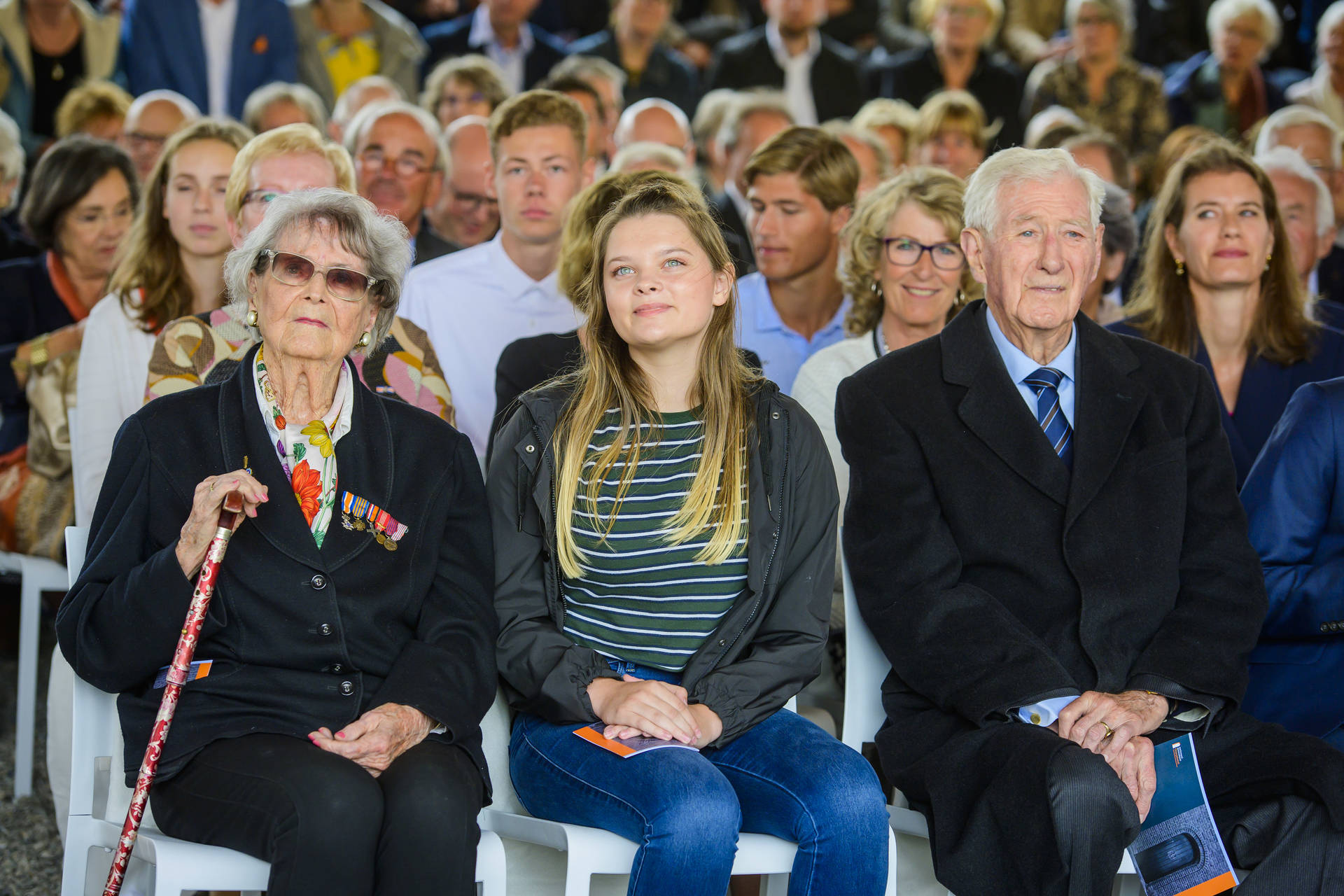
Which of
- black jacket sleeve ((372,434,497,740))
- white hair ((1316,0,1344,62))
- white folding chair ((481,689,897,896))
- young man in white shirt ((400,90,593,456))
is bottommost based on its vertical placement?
white folding chair ((481,689,897,896))

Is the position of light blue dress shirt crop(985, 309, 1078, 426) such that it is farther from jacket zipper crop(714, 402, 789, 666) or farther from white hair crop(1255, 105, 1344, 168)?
white hair crop(1255, 105, 1344, 168)

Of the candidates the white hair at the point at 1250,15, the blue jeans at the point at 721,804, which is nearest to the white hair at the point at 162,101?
the blue jeans at the point at 721,804

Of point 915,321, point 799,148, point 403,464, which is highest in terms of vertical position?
point 799,148

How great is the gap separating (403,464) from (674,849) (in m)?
0.77

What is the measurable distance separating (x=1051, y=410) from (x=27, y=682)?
2.45 metres

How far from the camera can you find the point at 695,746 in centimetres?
234

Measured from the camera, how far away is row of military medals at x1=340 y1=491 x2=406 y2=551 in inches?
91.3

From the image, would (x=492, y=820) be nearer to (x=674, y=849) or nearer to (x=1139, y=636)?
(x=674, y=849)

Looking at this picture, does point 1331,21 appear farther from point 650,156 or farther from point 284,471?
point 284,471

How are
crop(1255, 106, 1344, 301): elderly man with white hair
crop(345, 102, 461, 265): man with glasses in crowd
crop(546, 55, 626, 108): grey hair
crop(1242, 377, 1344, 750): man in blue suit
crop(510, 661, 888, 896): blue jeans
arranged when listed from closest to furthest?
crop(510, 661, 888, 896): blue jeans, crop(1242, 377, 1344, 750): man in blue suit, crop(345, 102, 461, 265): man with glasses in crowd, crop(1255, 106, 1344, 301): elderly man with white hair, crop(546, 55, 626, 108): grey hair

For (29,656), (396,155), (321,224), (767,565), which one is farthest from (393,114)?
(767,565)

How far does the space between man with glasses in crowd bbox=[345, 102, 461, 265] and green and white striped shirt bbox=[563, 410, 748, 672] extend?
273 centimetres

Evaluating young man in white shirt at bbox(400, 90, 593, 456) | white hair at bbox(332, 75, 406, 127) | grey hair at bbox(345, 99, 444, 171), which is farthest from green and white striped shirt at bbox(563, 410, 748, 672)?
white hair at bbox(332, 75, 406, 127)

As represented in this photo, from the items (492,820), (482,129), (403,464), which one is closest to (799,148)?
(482,129)
